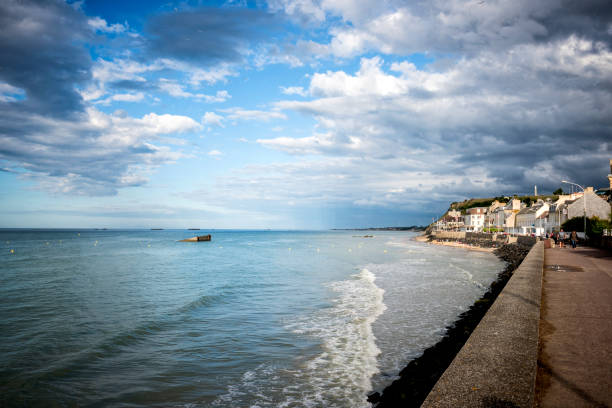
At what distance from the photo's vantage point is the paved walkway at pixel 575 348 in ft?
13.4

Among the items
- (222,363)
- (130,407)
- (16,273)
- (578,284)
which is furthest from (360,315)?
(16,273)

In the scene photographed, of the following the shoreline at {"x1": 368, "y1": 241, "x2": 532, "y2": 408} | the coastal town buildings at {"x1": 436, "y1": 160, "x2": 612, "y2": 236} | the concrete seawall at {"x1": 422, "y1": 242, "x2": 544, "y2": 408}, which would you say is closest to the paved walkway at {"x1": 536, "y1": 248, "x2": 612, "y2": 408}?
the concrete seawall at {"x1": 422, "y1": 242, "x2": 544, "y2": 408}

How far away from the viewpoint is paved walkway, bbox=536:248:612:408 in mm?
4082

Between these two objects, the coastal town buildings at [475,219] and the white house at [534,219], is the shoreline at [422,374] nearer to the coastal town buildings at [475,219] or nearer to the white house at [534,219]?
the white house at [534,219]

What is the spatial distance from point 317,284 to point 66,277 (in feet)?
53.6

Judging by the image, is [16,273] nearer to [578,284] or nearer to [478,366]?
[478,366]

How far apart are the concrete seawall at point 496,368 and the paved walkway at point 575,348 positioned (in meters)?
0.28

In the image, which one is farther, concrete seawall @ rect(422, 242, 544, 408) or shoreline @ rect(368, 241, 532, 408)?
shoreline @ rect(368, 241, 532, 408)

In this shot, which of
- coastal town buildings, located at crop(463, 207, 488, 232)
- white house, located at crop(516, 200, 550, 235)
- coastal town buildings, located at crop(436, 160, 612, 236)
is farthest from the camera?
coastal town buildings, located at crop(463, 207, 488, 232)

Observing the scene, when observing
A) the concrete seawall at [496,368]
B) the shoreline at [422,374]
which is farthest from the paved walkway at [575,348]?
the shoreline at [422,374]

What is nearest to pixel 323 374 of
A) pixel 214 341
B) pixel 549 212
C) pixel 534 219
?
pixel 214 341

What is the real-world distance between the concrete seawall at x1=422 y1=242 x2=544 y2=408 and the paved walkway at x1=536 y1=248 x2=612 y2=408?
10.9 inches

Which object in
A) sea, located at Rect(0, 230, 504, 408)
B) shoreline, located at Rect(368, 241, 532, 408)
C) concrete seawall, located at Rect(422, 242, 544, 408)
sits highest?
concrete seawall, located at Rect(422, 242, 544, 408)

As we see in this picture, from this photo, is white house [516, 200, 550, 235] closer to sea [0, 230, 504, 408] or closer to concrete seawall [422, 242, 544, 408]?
sea [0, 230, 504, 408]
